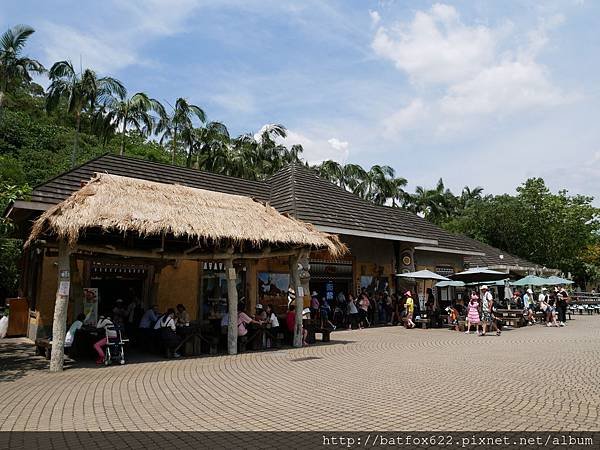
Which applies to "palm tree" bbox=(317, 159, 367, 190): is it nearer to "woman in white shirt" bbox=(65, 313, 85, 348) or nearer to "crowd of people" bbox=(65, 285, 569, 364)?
"crowd of people" bbox=(65, 285, 569, 364)

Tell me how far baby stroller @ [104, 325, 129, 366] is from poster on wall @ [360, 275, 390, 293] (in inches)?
491

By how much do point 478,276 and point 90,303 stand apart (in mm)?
15687

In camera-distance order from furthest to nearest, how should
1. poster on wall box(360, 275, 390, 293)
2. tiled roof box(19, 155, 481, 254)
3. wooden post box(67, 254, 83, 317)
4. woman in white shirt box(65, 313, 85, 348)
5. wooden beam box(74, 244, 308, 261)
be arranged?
poster on wall box(360, 275, 390, 293) → tiled roof box(19, 155, 481, 254) → wooden post box(67, 254, 83, 317) → wooden beam box(74, 244, 308, 261) → woman in white shirt box(65, 313, 85, 348)

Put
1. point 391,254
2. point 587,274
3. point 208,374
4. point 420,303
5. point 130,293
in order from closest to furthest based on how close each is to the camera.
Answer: point 208,374, point 130,293, point 391,254, point 420,303, point 587,274

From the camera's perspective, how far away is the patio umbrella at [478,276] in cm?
2062

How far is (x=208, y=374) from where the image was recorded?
9.45m

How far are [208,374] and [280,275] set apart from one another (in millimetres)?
8976

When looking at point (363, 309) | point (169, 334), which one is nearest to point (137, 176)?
point (169, 334)

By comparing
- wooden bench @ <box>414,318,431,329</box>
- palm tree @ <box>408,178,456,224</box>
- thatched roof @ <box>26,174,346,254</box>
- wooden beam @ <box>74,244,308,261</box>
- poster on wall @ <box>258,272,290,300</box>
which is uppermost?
palm tree @ <box>408,178,456,224</box>

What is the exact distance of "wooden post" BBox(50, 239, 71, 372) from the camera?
995cm

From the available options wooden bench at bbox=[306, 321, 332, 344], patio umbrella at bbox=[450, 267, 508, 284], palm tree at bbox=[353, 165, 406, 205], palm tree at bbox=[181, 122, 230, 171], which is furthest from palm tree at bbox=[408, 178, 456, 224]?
wooden bench at bbox=[306, 321, 332, 344]

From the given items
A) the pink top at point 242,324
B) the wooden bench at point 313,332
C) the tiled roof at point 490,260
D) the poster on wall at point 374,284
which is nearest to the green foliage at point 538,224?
the tiled roof at point 490,260

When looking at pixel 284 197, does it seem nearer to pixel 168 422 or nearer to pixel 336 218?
pixel 336 218

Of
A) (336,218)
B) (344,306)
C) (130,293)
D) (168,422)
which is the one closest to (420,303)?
(344,306)
